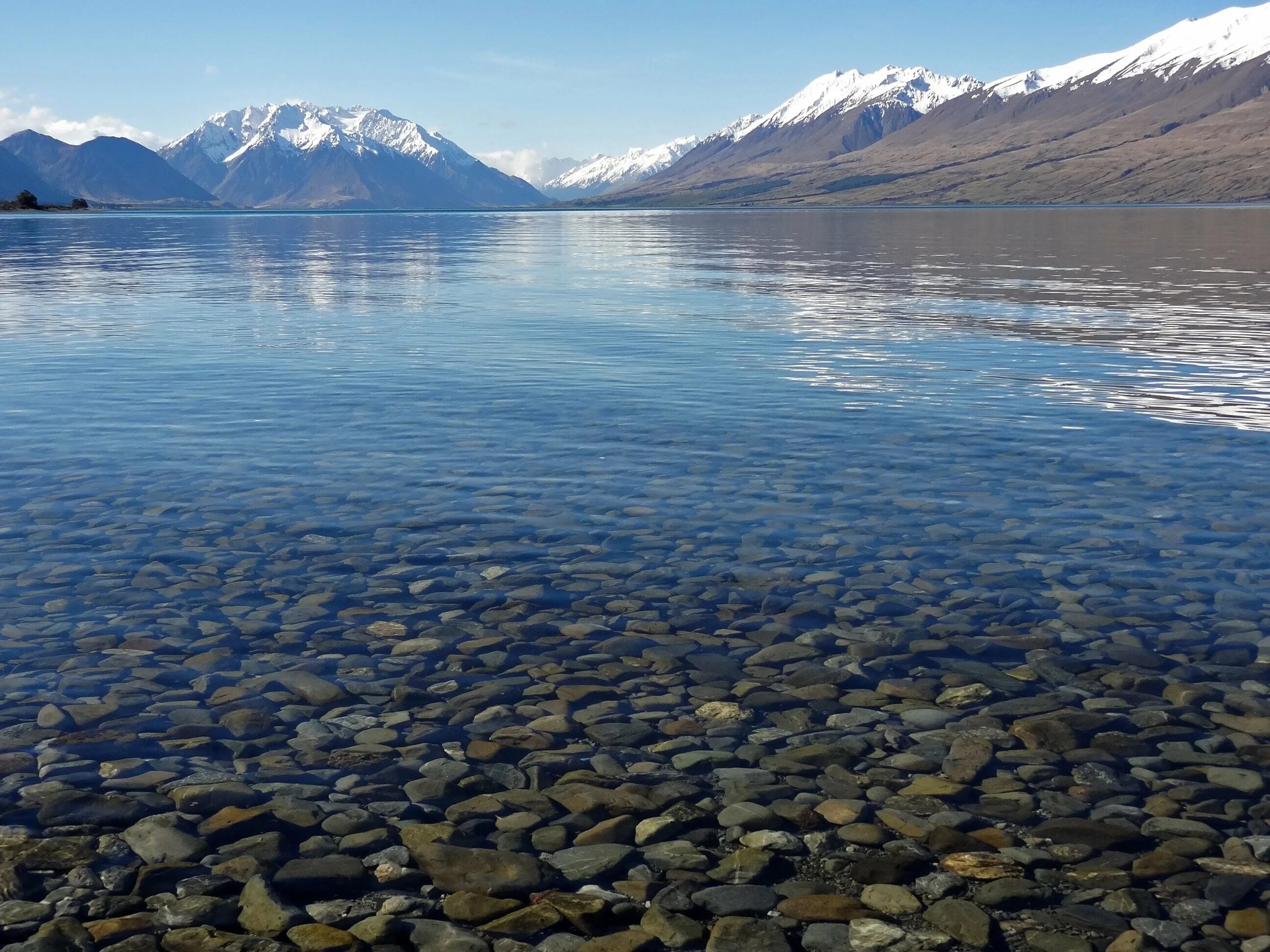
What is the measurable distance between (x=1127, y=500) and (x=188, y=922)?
15656 mm

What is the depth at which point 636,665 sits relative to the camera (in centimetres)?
1280

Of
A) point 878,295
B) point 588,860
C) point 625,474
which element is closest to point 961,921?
point 588,860

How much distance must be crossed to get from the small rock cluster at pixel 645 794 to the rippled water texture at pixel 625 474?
2.03 ft

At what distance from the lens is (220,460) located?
22.0 metres

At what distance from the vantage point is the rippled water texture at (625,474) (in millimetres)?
14312

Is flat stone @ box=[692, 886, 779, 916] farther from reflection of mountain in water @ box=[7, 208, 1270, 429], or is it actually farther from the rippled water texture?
reflection of mountain in water @ box=[7, 208, 1270, 429]

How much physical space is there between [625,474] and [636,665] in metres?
8.45

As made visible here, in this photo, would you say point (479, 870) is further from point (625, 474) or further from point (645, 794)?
point (625, 474)

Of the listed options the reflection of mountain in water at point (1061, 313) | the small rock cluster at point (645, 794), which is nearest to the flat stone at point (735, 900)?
the small rock cluster at point (645, 794)

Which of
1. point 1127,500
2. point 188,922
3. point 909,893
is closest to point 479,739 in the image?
point 188,922

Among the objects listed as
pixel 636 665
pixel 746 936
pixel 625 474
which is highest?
pixel 625 474

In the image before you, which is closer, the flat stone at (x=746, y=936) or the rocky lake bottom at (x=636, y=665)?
the flat stone at (x=746, y=936)

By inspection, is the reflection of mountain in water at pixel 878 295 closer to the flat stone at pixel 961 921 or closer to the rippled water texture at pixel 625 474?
the rippled water texture at pixel 625 474

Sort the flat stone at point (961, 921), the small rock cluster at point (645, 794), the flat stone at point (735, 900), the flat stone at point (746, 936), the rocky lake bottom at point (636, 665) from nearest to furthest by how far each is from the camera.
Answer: the flat stone at point (746, 936) < the flat stone at point (961, 921) < the small rock cluster at point (645, 794) < the flat stone at point (735, 900) < the rocky lake bottom at point (636, 665)
